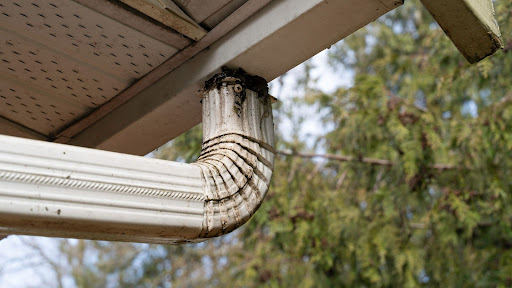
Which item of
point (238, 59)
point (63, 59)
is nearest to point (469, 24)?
point (238, 59)

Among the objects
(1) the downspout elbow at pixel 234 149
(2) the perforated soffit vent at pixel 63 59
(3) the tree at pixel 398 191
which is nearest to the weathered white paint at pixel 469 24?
(1) the downspout elbow at pixel 234 149

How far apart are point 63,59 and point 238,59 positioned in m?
0.44

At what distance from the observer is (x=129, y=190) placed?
1.08 metres

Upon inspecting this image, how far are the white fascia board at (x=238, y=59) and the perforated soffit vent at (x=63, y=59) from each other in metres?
0.06

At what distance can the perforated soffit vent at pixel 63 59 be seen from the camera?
56.0 inches

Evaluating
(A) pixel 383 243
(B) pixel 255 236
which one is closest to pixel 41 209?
(A) pixel 383 243

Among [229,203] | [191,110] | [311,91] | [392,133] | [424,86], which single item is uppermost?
[311,91]

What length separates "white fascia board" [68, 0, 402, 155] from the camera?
133 centimetres

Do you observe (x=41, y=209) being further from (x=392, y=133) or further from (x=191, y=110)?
(x=392, y=133)

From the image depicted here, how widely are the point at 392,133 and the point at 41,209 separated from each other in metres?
3.82

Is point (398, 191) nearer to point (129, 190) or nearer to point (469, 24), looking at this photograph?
point (469, 24)

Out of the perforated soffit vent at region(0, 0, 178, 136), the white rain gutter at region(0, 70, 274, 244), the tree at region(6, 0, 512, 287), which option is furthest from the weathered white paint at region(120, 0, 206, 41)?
the tree at region(6, 0, 512, 287)

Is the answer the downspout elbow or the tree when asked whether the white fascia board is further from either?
the tree

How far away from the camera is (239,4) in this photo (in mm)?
1425
